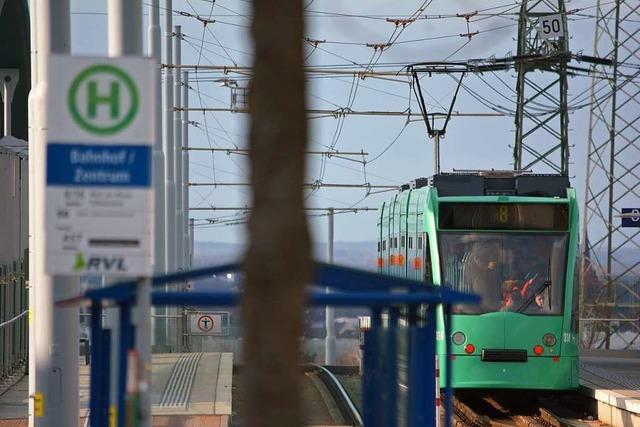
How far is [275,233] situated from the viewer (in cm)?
542

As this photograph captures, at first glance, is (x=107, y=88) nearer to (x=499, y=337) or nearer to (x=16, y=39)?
(x=499, y=337)

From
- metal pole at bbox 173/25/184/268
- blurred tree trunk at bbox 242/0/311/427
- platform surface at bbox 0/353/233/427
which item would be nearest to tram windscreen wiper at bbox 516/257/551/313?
platform surface at bbox 0/353/233/427

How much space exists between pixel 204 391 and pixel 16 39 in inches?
408

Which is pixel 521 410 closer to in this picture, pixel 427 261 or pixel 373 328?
pixel 427 261

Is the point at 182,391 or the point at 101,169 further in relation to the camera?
the point at 182,391

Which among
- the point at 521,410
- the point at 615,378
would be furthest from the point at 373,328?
the point at 615,378

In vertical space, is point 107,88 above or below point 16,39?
below

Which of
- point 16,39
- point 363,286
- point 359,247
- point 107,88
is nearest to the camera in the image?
point 107,88

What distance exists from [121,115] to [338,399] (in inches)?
725

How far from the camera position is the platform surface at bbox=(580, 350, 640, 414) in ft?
69.2

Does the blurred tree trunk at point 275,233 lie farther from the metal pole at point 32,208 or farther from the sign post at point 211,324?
the sign post at point 211,324

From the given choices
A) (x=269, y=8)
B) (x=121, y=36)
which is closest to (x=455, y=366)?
(x=121, y=36)

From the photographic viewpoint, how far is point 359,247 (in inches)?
4796

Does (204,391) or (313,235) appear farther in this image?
(204,391)
